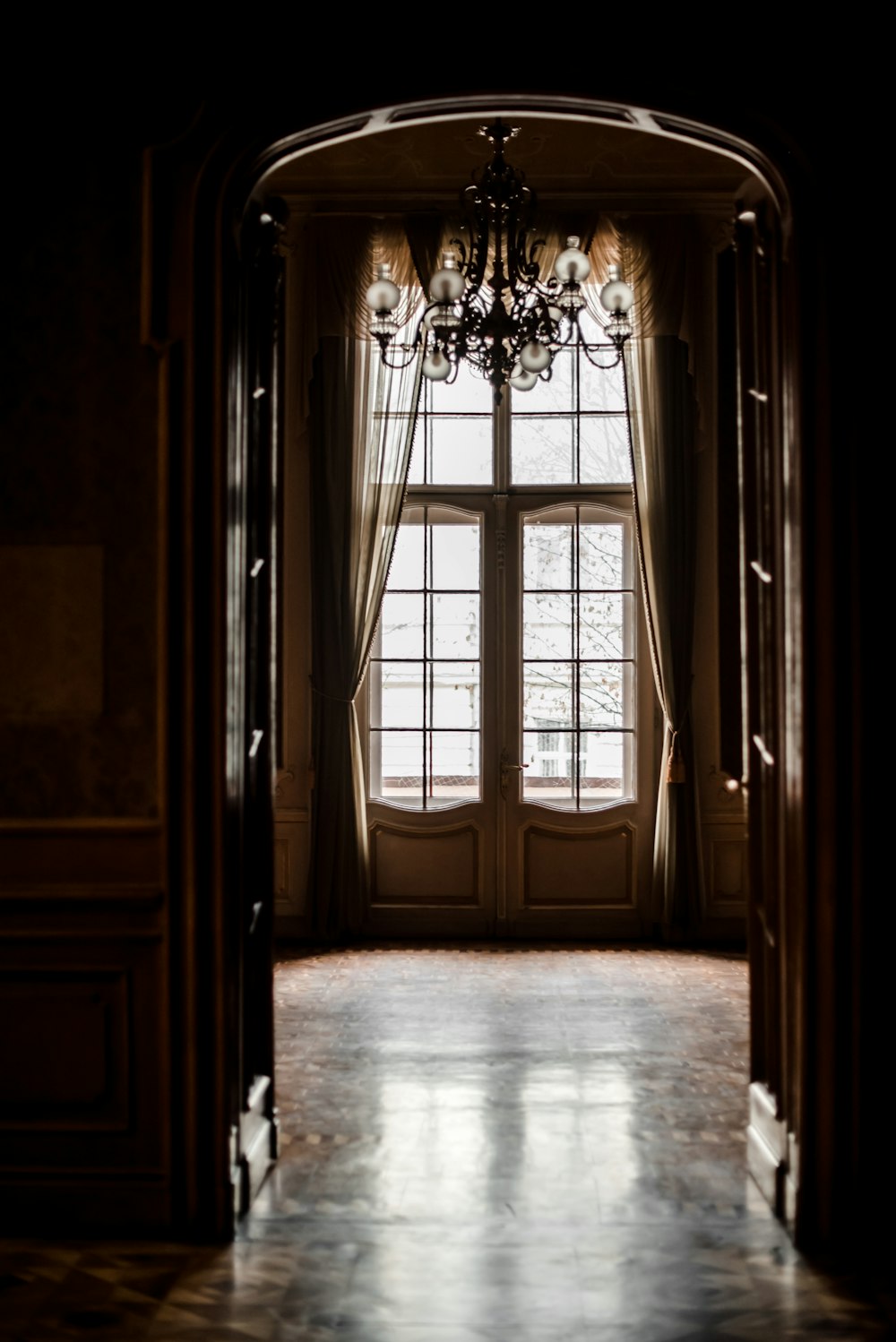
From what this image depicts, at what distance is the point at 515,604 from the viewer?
7211mm

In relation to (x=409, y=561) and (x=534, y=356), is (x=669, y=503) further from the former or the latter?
(x=534, y=356)

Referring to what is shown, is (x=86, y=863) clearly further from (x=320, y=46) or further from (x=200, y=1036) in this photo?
(x=320, y=46)

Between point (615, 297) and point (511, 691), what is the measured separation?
2917 millimetres

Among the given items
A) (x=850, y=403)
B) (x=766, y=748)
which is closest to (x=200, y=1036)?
(x=766, y=748)

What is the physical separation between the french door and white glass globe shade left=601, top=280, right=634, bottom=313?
2.47m

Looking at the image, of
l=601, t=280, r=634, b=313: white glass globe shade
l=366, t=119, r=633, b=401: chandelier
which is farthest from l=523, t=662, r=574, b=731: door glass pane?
→ l=601, t=280, r=634, b=313: white glass globe shade

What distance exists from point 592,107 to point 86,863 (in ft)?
7.88

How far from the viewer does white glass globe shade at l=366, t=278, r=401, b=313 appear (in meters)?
4.66

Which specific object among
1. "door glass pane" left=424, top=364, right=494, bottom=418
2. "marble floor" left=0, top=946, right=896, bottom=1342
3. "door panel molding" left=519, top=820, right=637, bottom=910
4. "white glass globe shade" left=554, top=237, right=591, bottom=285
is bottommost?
"marble floor" left=0, top=946, right=896, bottom=1342

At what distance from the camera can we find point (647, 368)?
6969 millimetres

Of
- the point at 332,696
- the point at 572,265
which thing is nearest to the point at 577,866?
the point at 332,696

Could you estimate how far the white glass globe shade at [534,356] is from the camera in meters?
4.86

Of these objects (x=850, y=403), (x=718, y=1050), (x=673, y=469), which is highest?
(x=673, y=469)

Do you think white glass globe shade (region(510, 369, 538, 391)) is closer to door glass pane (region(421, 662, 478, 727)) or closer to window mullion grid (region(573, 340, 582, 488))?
window mullion grid (region(573, 340, 582, 488))
